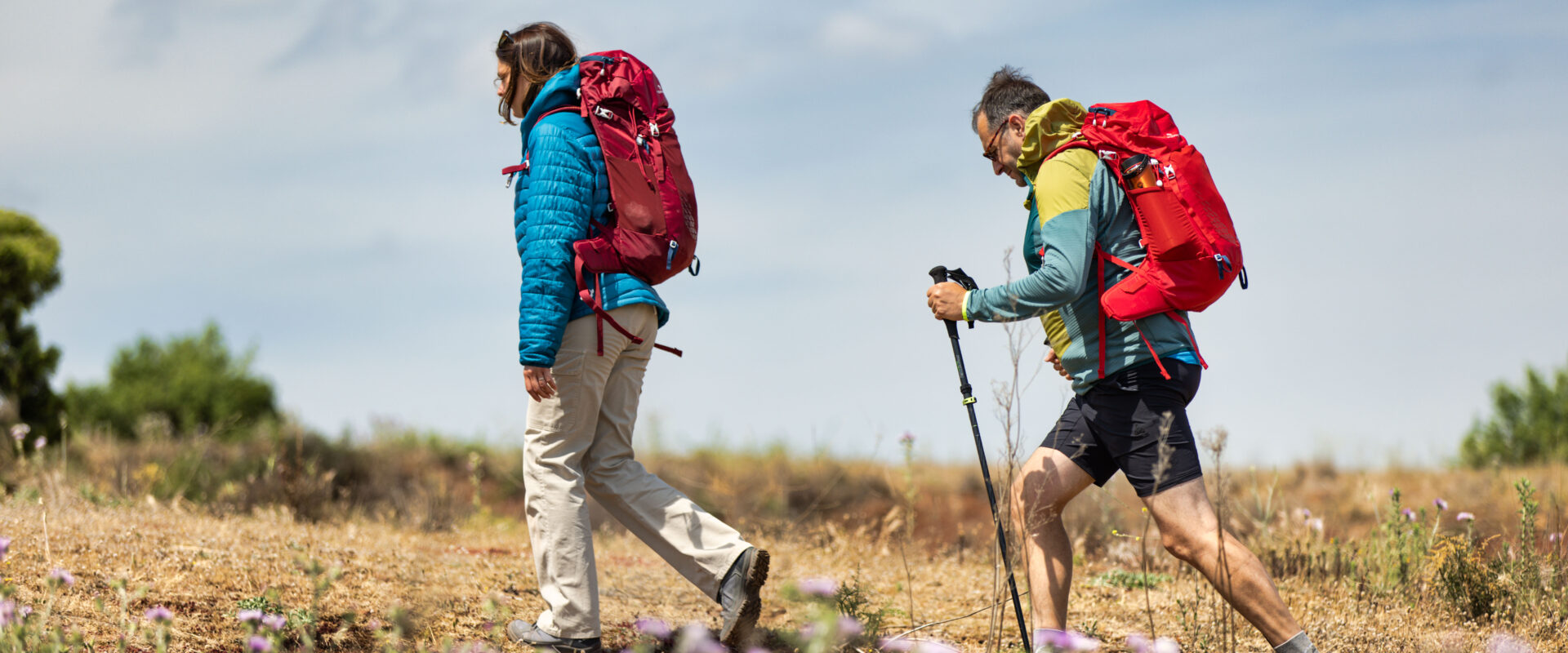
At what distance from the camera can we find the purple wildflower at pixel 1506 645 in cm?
384

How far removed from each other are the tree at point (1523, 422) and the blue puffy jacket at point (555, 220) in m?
15.7

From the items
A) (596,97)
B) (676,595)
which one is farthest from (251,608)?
(596,97)

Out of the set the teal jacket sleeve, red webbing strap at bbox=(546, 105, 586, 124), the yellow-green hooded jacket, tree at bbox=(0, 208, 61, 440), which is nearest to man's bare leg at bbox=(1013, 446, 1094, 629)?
the yellow-green hooded jacket

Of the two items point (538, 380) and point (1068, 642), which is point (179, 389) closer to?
point (538, 380)

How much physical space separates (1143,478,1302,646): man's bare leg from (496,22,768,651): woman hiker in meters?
1.33

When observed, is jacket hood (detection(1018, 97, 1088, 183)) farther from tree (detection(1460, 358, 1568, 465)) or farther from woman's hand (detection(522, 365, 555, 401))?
tree (detection(1460, 358, 1568, 465))

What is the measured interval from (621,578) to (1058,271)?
295 centimetres

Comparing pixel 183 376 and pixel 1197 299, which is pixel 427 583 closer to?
pixel 1197 299

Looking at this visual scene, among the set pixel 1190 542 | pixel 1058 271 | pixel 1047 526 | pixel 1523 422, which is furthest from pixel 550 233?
pixel 1523 422

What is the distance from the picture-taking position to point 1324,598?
17.6 feet

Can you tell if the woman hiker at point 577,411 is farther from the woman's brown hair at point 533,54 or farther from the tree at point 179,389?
the tree at point 179,389

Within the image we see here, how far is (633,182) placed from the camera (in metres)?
3.74

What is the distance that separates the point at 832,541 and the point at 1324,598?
9.52ft

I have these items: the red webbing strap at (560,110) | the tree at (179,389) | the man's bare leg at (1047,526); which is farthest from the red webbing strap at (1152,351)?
the tree at (179,389)
